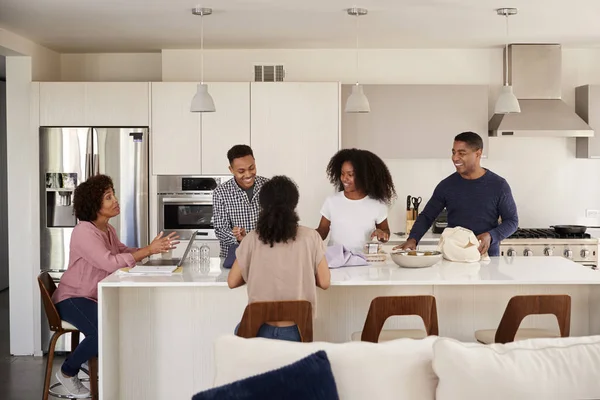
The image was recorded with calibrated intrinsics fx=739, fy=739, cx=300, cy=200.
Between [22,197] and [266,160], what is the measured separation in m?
2.03

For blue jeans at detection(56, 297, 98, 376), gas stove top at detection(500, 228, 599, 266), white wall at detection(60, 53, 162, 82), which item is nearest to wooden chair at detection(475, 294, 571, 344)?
blue jeans at detection(56, 297, 98, 376)

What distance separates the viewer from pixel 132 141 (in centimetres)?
610

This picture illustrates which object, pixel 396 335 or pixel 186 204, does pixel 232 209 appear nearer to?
pixel 396 335

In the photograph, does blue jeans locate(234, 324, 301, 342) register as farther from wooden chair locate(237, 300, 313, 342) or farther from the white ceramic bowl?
the white ceramic bowl

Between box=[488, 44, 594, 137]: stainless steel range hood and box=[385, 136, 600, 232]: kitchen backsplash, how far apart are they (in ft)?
1.34

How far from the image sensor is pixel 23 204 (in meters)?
6.08

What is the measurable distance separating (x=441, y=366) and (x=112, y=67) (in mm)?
5345

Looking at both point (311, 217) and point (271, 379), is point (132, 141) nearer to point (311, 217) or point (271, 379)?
point (311, 217)

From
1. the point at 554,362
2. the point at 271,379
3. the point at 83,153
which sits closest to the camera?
the point at 271,379

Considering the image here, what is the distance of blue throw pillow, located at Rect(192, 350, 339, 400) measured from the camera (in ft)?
7.29

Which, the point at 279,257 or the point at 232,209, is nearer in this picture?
the point at 279,257

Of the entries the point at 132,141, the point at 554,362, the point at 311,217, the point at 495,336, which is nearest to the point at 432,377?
the point at 554,362

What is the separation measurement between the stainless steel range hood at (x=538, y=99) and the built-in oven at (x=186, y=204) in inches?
98.4

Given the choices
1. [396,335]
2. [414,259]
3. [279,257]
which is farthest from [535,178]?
[279,257]
